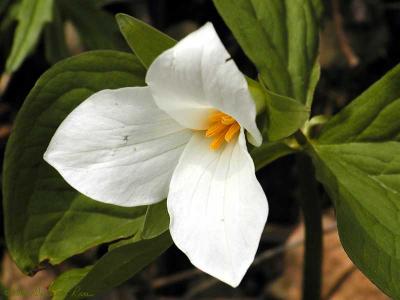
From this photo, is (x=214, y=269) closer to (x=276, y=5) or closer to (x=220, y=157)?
(x=220, y=157)

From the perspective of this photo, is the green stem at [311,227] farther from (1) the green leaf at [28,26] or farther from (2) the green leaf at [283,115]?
(1) the green leaf at [28,26]

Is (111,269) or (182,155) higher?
(182,155)

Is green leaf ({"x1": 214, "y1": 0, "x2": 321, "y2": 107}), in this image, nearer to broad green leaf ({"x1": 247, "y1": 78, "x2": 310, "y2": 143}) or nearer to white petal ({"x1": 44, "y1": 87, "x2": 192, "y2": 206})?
broad green leaf ({"x1": 247, "y1": 78, "x2": 310, "y2": 143})

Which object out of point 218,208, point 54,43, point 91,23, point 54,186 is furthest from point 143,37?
point 54,43

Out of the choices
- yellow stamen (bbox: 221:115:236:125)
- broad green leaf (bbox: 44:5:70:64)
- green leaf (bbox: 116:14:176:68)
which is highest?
green leaf (bbox: 116:14:176:68)

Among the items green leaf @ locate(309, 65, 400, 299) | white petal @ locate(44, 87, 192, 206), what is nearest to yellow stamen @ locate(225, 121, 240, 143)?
white petal @ locate(44, 87, 192, 206)

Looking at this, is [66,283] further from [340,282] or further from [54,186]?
[340,282]
